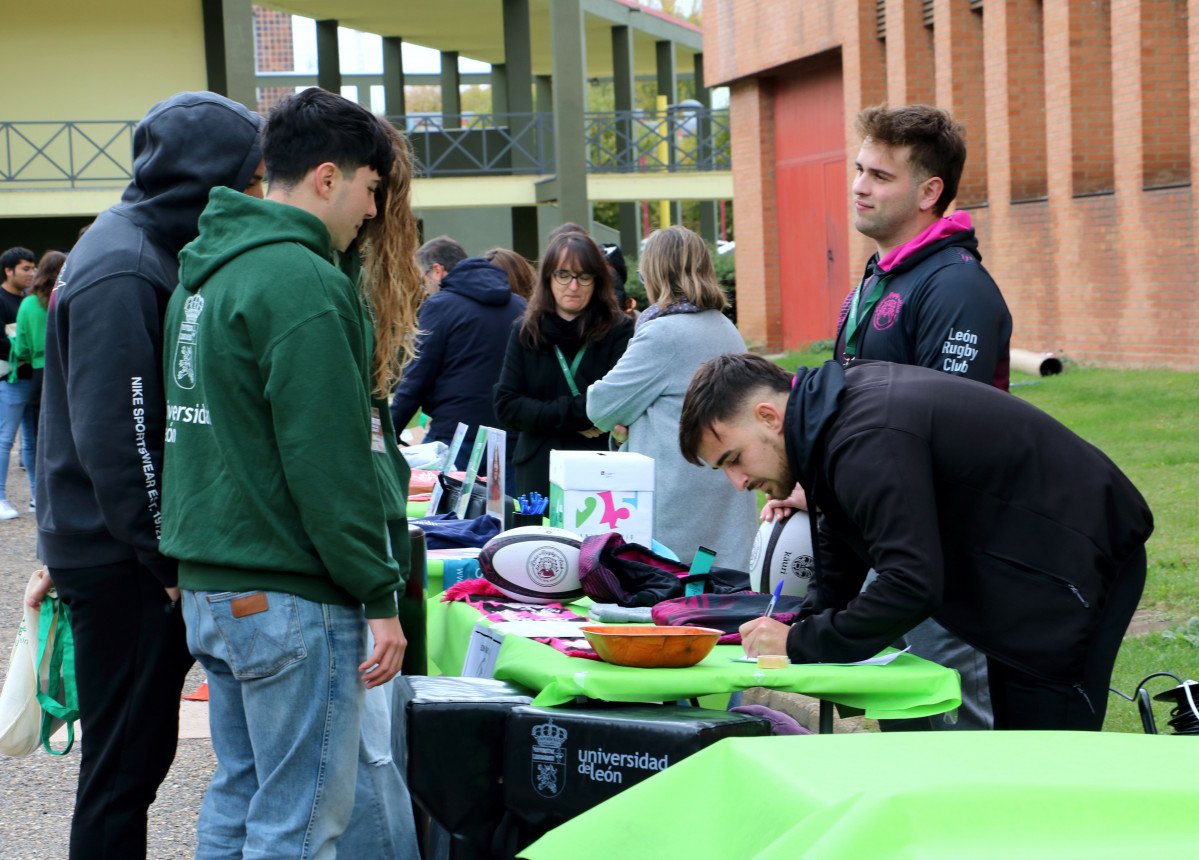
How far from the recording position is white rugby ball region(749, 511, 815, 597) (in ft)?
11.4

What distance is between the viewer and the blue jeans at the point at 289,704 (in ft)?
8.06

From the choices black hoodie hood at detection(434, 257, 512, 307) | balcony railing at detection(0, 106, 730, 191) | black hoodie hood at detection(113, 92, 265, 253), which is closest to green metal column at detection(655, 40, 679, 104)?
balcony railing at detection(0, 106, 730, 191)

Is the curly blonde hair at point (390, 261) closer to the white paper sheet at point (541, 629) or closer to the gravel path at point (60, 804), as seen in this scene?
the white paper sheet at point (541, 629)

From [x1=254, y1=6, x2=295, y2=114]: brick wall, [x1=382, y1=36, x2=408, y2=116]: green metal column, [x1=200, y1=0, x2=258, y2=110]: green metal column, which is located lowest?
[x1=200, y1=0, x2=258, y2=110]: green metal column

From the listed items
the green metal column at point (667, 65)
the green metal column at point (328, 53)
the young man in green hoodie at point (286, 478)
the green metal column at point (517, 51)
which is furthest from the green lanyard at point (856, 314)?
the green metal column at point (667, 65)

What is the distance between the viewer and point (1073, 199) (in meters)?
15.0

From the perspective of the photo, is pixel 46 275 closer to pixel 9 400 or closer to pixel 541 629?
pixel 9 400

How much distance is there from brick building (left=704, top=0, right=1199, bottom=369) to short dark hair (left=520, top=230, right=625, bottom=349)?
981 centimetres

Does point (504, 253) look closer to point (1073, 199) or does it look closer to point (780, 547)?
point (780, 547)

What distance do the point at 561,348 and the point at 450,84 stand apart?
910 inches

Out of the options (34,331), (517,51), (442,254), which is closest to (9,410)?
(34,331)

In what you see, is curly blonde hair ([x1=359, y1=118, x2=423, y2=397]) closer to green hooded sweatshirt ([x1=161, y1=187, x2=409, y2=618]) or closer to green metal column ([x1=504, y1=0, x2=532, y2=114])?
green hooded sweatshirt ([x1=161, y1=187, x2=409, y2=618])

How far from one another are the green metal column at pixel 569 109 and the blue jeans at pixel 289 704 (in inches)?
685

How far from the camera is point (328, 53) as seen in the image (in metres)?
24.2
